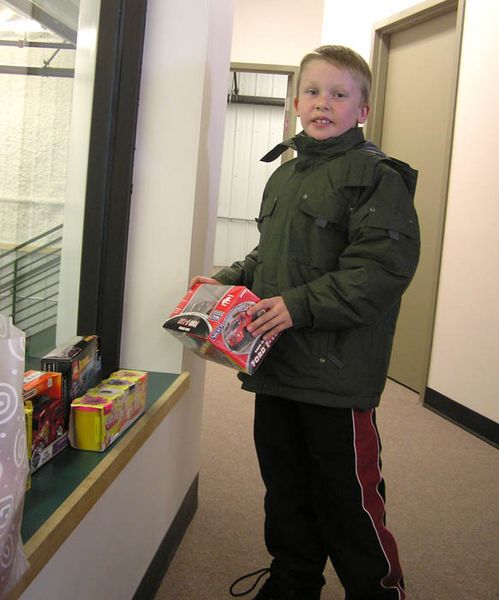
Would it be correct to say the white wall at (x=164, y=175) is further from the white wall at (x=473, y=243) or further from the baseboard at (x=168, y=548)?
the white wall at (x=473, y=243)

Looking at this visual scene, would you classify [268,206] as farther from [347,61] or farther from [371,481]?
[371,481]

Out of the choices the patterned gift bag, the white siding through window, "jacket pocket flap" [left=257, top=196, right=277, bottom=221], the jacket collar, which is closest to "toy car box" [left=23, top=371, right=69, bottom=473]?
the patterned gift bag

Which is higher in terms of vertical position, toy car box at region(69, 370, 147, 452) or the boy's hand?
the boy's hand

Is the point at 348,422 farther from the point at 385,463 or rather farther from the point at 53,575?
the point at 385,463

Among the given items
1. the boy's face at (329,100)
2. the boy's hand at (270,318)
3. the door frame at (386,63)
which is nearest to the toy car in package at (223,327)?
the boy's hand at (270,318)

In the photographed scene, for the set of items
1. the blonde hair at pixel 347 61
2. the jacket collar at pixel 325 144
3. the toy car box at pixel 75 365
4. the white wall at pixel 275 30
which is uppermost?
the white wall at pixel 275 30

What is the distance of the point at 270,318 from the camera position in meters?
1.14

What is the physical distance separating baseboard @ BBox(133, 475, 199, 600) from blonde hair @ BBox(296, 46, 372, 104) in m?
1.16

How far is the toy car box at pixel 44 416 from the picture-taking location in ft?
3.25

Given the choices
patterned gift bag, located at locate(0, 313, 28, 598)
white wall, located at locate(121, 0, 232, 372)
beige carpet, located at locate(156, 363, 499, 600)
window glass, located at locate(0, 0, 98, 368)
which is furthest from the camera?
beige carpet, located at locate(156, 363, 499, 600)

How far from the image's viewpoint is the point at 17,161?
1110 millimetres

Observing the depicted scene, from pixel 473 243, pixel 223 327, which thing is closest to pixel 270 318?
pixel 223 327

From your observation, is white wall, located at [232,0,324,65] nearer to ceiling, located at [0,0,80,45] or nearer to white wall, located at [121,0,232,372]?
white wall, located at [121,0,232,372]

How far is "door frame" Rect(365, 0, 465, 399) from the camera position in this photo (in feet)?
10.2
